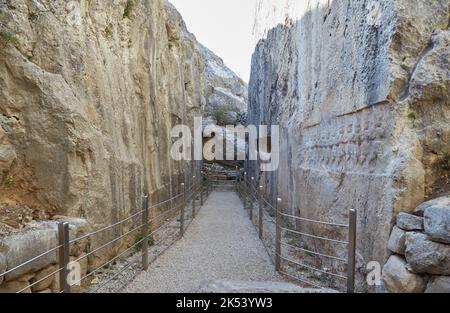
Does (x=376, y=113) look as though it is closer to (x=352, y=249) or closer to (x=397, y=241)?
(x=397, y=241)

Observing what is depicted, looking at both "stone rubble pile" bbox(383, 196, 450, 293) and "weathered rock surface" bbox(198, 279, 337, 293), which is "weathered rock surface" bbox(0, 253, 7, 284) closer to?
"weathered rock surface" bbox(198, 279, 337, 293)

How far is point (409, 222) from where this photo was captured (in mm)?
3010

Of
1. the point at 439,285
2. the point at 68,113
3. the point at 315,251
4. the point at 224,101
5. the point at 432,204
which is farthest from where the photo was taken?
the point at 224,101

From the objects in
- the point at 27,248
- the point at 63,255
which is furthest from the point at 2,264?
the point at 63,255

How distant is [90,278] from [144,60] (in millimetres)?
4816

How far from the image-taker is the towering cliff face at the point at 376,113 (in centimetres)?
327

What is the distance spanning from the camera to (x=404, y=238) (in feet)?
9.80

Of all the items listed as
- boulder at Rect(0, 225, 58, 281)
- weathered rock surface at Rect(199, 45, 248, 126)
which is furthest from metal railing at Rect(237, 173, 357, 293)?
weathered rock surface at Rect(199, 45, 248, 126)

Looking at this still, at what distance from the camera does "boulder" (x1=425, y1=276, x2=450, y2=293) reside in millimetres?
2666

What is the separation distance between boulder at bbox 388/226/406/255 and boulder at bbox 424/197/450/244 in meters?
0.22

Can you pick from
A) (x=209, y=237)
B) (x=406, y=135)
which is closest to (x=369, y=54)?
(x=406, y=135)

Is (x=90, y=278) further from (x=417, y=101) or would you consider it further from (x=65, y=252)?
(x=417, y=101)

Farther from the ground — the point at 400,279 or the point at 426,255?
the point at 426,255

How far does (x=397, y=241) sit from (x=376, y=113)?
1450mm
